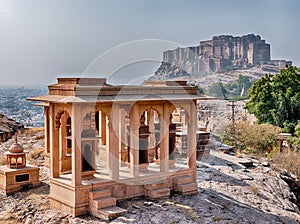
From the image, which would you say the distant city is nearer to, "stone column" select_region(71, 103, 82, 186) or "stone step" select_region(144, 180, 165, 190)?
"stone step" select_region(144, 180, 165, 190)

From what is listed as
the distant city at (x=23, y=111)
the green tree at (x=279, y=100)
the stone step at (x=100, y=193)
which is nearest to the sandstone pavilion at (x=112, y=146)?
the stone step at (x=100, y=193)

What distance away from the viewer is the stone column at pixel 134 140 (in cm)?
942

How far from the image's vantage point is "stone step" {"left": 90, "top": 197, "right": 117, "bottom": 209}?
846cm

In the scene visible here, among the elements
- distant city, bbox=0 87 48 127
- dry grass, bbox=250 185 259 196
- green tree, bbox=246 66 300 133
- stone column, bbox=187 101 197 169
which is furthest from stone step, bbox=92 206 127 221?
green tree, bbox=246 66 300 133

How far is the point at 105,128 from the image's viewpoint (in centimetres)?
1188

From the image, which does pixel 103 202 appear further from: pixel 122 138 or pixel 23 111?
pixel 23 111

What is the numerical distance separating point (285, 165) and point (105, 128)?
959 cm

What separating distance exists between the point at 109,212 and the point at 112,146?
1545mm

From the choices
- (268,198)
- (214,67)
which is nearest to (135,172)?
(268,198)

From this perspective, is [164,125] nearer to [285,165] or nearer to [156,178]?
[156,178]

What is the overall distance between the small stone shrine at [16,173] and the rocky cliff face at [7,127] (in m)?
8.17

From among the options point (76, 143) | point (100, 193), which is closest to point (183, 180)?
point (100, 193)

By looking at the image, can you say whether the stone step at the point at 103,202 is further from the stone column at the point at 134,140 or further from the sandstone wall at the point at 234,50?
the sandstone wall at the point at 234,50

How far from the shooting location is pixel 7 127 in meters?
19.6
